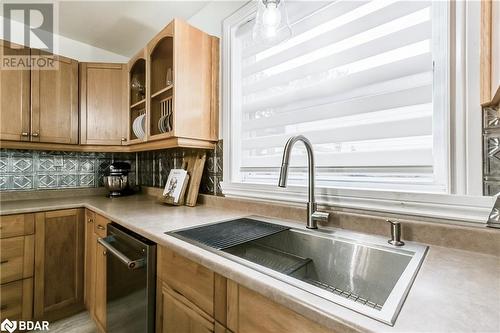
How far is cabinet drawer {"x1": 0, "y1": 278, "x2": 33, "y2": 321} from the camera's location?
5.04 ft

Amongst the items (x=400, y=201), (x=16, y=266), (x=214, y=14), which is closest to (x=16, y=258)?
(x=16, y=266)

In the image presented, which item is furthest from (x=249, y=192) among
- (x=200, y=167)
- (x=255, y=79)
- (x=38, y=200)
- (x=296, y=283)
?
(x=38, y=200)

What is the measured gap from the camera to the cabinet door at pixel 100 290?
1485mm

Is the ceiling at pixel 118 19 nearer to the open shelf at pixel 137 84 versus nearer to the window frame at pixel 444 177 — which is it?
the open shelf at pixel 137 84

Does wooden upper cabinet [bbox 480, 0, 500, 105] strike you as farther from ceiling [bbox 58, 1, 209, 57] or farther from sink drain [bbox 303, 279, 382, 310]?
ceiling [bbox 58, 1, 209, 57]

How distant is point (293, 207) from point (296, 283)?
0.69m

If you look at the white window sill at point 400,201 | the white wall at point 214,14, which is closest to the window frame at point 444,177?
the white window sill at point 400,201

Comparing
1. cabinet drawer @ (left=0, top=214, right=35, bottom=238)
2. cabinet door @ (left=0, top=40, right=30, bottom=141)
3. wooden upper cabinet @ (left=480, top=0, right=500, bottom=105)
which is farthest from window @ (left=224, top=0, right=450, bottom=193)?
cabinet door @ (left=0, top=40, right=30, bottom=141)

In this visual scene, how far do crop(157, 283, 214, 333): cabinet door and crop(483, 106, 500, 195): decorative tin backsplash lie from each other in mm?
984

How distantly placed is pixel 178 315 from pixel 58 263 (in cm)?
141

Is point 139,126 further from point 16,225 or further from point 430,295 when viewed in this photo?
point 430,295

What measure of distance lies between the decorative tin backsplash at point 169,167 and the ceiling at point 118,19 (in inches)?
42.6

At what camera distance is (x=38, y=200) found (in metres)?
2.04

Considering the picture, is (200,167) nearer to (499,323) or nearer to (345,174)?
(345,174)
